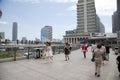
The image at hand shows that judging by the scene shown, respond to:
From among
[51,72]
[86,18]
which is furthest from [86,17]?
[51,72]

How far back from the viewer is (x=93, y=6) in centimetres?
15525

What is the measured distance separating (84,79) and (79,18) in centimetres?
15172

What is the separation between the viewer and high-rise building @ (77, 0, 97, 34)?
15302 cm

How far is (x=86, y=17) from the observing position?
154375mm

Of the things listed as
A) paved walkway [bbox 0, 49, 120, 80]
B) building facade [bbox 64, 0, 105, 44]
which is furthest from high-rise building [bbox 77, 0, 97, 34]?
paved walkway [bbox 0, 49, 120, 80]

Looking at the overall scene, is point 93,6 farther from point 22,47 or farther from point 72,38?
point 22,47

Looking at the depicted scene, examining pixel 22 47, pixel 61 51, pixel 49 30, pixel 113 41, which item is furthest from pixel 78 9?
pixel 22 47

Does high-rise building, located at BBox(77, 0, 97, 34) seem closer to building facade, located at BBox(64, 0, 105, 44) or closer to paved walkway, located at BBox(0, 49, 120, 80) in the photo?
building facade, located at BBox(64, 0, 105, 44)

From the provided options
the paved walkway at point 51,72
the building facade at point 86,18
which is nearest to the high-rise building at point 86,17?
the building facade at point 86,18

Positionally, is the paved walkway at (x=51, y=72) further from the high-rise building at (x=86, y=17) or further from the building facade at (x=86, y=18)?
the high-rise building at (x=86, y=17)

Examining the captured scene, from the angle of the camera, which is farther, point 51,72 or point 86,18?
point 86,18

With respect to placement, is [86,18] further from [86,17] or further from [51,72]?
[51,72]

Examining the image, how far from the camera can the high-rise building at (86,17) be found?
153025 millimetres

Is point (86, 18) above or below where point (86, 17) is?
below
